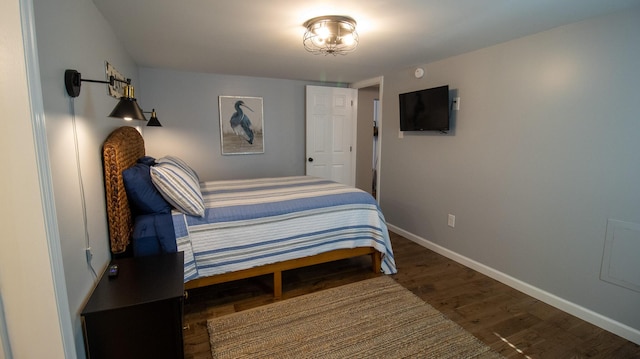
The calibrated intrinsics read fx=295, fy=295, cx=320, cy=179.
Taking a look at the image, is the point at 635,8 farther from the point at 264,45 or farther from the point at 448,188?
the point at 264,45

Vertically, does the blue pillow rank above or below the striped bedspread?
above

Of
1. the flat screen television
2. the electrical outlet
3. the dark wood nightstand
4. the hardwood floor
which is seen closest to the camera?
the dark wood nightstand

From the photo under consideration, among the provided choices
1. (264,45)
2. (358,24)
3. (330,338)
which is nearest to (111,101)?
(264,45)

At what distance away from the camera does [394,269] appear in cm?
283

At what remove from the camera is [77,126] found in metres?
1.40

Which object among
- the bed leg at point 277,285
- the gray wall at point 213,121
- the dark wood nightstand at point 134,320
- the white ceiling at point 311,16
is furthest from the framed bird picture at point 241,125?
the dark wood nightstand at point 134,320

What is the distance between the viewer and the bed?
1890 millimetres

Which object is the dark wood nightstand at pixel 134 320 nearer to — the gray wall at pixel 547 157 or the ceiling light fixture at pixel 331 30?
the ceiling light fixture at pixel 331 30

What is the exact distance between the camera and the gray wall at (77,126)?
112cm

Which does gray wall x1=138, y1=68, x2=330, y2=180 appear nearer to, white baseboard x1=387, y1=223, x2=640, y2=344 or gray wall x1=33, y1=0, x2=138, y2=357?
gray wall x1=33, y1=0, x2=138, y2=357

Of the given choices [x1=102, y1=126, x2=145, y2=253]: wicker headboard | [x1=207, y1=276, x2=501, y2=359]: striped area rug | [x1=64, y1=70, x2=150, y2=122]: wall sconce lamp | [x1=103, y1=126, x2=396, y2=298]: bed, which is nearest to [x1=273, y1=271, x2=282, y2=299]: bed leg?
[x1=103, y1=126, x2=396, y2=298]: bed

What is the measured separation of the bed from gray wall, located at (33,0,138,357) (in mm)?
169

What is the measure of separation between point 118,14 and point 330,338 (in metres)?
2.59

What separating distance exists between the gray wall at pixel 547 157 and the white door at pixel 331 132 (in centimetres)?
150
